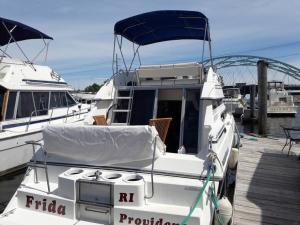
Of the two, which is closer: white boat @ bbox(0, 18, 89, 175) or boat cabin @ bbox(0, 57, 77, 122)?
white boat @ bbox(0, 18, 89, 175)

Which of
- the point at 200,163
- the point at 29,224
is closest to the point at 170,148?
the point at 200,163

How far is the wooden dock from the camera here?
A: 18.4 feet

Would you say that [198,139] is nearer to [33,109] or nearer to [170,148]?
[170,148]

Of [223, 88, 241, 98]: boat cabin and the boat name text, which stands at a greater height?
[223, 88, 241, 98]: boat cabin

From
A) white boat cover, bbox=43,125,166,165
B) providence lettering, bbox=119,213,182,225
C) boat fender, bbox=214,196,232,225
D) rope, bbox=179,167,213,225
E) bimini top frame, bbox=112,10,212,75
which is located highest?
bimini top frame, bbox=112,10,212,75

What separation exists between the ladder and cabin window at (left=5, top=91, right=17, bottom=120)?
4.84 m

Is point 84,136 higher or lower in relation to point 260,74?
lower

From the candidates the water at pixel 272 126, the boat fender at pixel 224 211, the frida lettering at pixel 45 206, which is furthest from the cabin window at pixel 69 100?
the water at pixel 272 126

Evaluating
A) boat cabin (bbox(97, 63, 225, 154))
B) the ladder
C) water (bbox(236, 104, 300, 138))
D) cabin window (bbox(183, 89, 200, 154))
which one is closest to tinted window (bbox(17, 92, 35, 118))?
boat cabin (bbox(97, 63, 225, 154))

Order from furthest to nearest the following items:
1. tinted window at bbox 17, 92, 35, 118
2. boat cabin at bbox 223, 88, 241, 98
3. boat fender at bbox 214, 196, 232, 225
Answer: boat cabin at bbox 223, 88, 241, 98, tinted window at bbox 17, 92, 35, 118, boat fender at bbox 214, 196, 232, 225

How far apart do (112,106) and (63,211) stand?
3.40m

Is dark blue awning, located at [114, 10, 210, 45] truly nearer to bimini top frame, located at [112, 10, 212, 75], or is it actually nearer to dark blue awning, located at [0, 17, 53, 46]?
bimini top frame, located at [112, 10, 212, 75]

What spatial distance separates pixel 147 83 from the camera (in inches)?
329

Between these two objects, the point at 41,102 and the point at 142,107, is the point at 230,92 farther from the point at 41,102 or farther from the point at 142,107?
the point at 142,107
